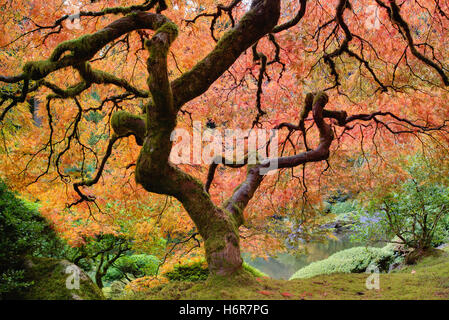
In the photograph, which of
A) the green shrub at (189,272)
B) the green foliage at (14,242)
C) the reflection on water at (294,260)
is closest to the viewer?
the green foliage at (14,242)

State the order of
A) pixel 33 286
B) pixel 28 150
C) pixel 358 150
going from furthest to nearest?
pixel 358 150, pixel 28 150, pixel 33 286

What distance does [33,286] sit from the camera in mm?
2391

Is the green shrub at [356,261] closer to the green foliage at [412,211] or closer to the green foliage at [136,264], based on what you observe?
the green foliage at [412,211]

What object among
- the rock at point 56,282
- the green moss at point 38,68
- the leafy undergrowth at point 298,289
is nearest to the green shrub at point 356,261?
the leafy undergrowth at point 298,289

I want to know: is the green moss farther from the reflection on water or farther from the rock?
the reflection on water

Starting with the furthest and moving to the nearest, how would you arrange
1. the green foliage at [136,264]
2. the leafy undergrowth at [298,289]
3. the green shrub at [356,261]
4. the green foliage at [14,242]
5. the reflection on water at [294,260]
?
the reflection on water at [294,260] < the green foliage at [136,264] < the green shrub at [356,261] < the green foliage at [14,242] < the leafy undergrowth at [298,289]

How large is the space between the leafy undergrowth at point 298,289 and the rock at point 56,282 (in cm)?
42

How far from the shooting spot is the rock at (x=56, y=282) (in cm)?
226

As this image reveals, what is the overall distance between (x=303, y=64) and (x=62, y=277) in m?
4.34
